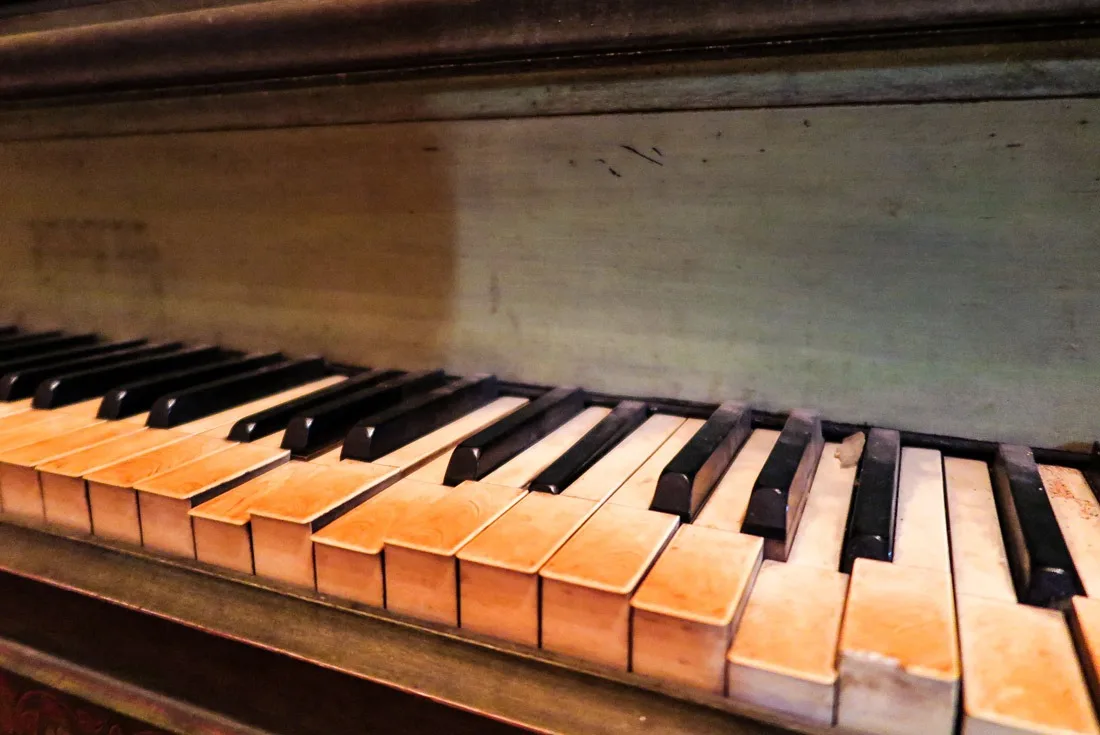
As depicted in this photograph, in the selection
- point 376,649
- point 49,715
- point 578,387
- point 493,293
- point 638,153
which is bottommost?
point 49,715

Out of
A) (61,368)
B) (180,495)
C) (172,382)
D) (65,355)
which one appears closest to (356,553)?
(180,495)

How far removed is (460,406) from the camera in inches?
34.8

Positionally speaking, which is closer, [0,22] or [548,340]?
[548,340]

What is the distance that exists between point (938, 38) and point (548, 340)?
528 millimetres

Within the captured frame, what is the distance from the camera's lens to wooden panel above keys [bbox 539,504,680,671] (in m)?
0.49

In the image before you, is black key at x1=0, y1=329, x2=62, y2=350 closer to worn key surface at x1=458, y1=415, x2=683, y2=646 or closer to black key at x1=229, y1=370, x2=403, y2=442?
black key at x1=229, y1=370, x2=403, y2=442

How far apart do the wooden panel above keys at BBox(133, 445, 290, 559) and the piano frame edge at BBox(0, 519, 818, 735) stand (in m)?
0.02

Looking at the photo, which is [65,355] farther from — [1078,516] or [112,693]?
[1078,516]

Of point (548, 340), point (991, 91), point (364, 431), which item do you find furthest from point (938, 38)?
point (364, 431)

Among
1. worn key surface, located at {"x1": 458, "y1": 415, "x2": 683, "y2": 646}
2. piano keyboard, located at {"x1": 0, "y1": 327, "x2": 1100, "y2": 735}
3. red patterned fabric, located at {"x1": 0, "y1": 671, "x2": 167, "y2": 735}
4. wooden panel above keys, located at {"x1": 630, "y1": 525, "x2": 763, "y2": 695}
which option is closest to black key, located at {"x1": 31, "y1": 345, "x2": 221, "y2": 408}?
piano keyboard, located at {"x1": 0, "y1": 327, "x2": 1100, "y2": 735}

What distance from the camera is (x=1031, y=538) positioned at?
53 cm

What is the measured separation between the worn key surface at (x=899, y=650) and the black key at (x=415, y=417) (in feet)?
1.49

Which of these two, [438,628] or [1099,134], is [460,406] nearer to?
[438,628]

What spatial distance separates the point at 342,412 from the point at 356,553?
0.28m
